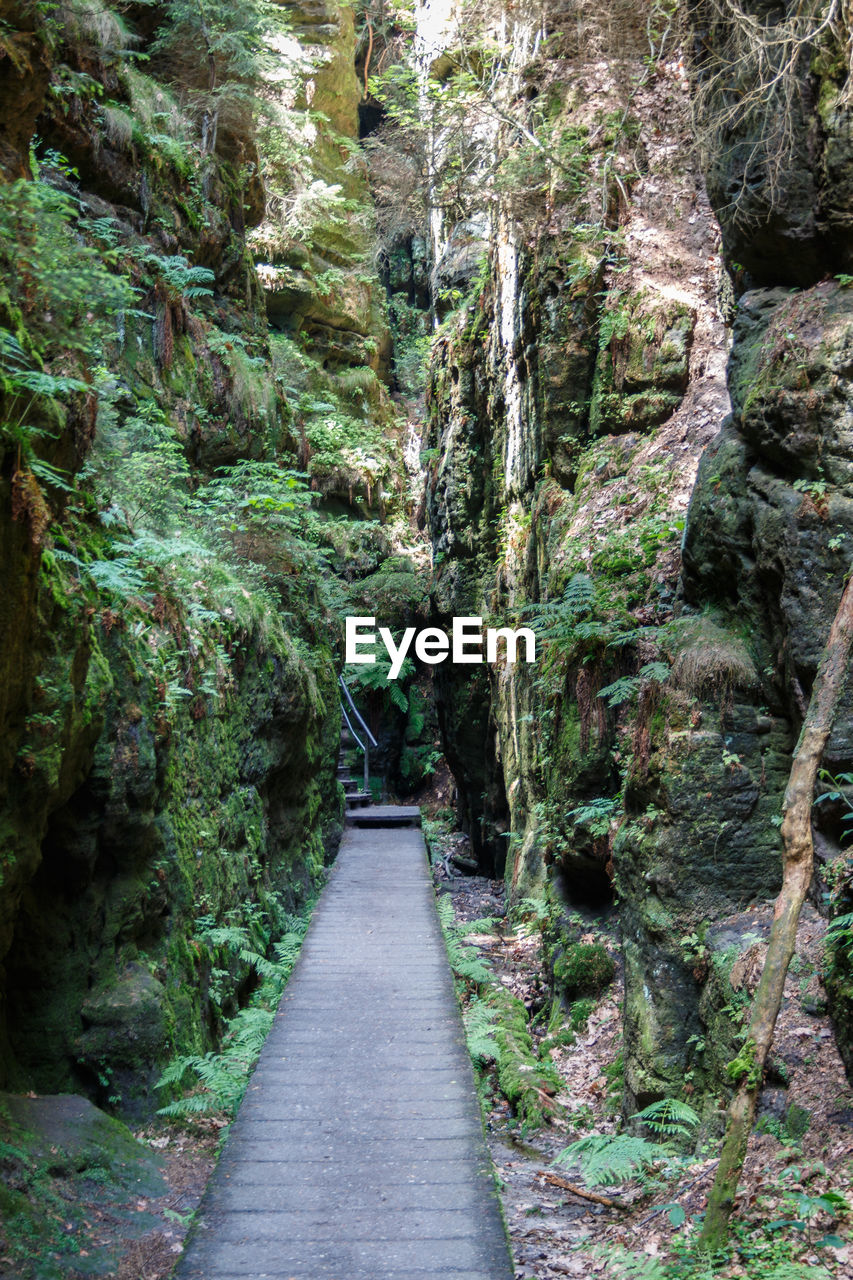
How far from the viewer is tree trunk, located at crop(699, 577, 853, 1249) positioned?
3.81 m

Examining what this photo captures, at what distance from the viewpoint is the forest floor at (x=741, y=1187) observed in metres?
3.69

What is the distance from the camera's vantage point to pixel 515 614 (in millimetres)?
13883

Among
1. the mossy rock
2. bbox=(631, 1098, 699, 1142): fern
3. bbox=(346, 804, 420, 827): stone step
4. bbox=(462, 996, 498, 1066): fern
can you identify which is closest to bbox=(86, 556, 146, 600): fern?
bbox=(462, 996, 498, 1066): fern

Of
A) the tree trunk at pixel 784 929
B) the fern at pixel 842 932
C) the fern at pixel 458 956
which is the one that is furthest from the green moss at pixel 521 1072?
the fern at pixel 842 932

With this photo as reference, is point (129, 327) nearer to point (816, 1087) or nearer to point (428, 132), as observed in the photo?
point (428, 132)

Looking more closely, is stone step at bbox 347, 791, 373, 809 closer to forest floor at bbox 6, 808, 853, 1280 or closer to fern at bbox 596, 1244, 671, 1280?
forest floor at bbox 6, 808, 853, 1280

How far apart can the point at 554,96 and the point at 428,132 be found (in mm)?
1944

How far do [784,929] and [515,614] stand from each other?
1003 cm

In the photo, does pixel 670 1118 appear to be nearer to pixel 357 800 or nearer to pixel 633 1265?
pixel 633 1265

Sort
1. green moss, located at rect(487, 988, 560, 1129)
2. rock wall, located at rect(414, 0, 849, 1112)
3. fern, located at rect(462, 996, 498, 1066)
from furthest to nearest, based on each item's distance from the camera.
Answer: green moss, located at rect(487, 988, 560, 1129) → fern, located at rect(462, 996, 498, 1066) → rock wall, located at rect(414, 0, 849, 1112)

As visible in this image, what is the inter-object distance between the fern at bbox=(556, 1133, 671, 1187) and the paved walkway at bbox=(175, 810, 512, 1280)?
0.66m

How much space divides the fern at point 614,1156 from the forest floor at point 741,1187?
13 centimetres

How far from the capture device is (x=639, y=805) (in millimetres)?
6816

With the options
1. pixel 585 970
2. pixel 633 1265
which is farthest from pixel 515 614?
pixel 633 1265
